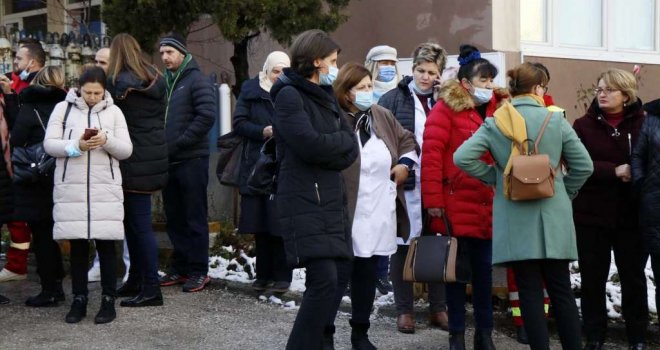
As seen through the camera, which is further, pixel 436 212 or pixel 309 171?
pixel 436 212

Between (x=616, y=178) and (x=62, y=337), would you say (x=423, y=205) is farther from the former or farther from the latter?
(x=62, y=337)

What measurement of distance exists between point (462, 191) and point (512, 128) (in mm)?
771

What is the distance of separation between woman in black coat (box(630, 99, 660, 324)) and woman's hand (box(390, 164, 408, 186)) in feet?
4.63

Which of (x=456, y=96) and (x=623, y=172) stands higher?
(x=456, y=96)

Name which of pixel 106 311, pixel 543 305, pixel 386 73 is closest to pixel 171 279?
pixel 106 311

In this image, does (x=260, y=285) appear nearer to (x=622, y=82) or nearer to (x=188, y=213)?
(x=188, y=213)

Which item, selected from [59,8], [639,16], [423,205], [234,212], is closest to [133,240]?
[423,205]

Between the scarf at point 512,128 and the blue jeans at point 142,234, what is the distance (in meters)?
2.78

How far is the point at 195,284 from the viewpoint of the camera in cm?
764

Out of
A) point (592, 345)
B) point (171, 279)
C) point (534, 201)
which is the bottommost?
point (592, 345)

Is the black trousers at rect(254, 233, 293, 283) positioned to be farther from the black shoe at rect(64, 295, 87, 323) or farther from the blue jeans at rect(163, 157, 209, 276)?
the black shoe at rect(64, 295, 87, 323)

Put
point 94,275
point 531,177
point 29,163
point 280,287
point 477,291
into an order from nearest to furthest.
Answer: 1. point 531,177
2. point 477,291
3. point 29,163
4. point 280,287
5. point 94,275

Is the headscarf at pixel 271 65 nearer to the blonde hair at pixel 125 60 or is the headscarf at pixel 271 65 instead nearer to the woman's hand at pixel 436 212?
the blonde hair at pixel 125 60

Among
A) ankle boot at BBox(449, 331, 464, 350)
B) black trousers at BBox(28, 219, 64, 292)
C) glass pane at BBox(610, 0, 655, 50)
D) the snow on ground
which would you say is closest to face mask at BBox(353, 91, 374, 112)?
ankle boot at BBox(449, 331, 464, 350)
